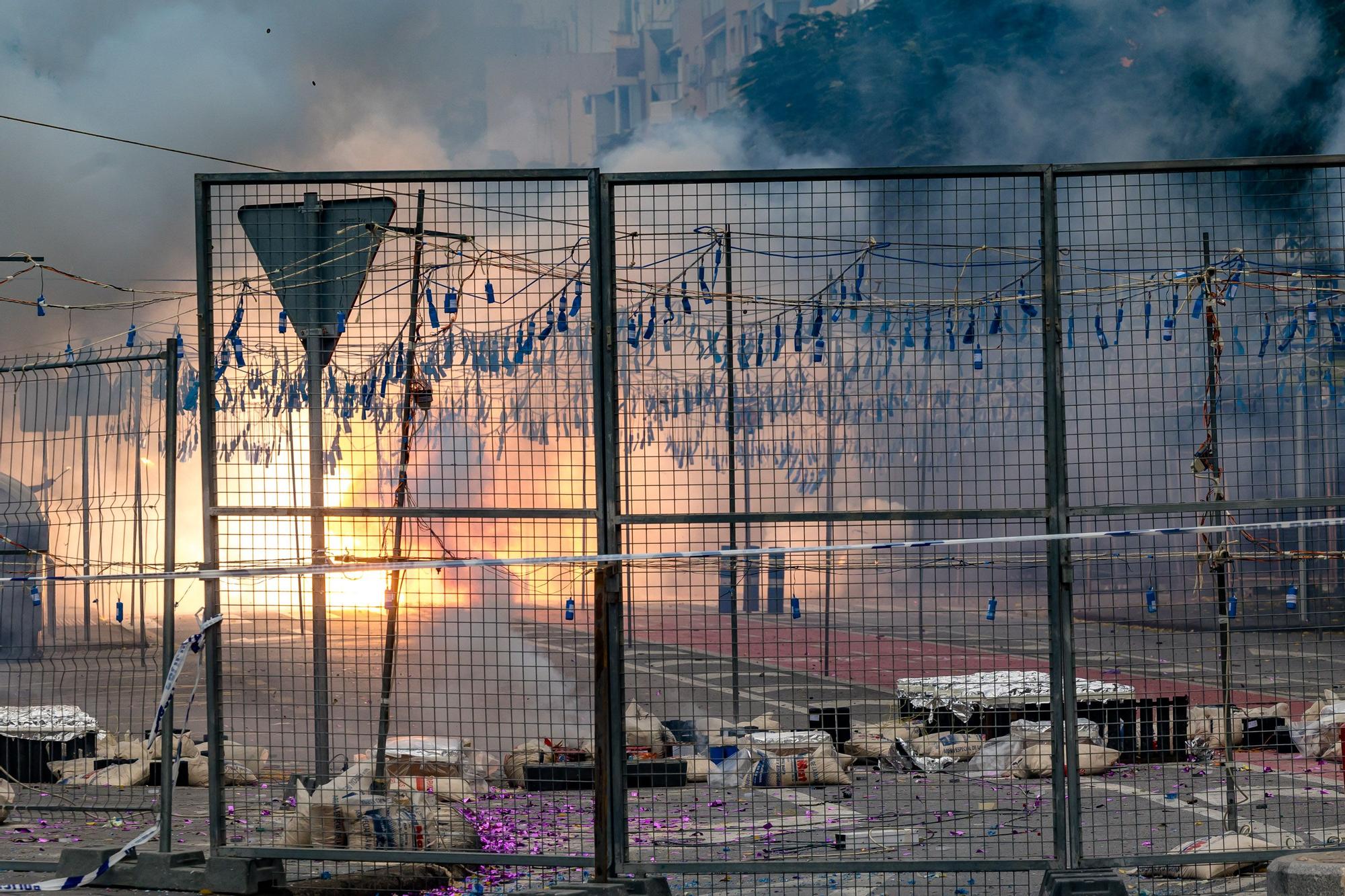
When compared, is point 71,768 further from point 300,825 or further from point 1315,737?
point 1315,737

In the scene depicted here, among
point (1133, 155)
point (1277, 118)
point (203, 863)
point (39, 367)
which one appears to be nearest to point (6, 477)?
point (39, 367)

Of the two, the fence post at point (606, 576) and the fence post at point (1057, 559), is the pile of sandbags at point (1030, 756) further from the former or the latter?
the fence post at point (606, 576)

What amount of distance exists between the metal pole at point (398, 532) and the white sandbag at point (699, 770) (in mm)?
2333

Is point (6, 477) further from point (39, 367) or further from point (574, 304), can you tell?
point (574, 304)

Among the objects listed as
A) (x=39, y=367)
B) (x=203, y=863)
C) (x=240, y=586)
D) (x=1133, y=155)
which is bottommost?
(x=203, y=863)

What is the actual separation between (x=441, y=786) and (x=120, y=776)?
2.99 m

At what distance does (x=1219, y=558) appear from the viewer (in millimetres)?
7457

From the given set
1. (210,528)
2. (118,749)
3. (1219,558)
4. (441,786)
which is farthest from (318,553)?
(118,749)

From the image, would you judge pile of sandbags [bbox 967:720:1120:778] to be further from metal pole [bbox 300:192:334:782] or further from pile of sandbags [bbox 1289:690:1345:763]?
metal pole [bbox 300:192:334:782]

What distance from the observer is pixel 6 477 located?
3338 centimetres

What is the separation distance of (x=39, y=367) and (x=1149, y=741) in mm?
8585

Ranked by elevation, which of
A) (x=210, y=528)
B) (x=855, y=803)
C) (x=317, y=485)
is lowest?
(x=855, y=803)

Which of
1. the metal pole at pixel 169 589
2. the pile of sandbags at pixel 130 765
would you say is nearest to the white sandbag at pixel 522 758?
the pile of sandbags at pixel 130 765

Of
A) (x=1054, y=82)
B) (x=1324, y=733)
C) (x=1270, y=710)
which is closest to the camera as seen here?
(x=1324, y=733)
